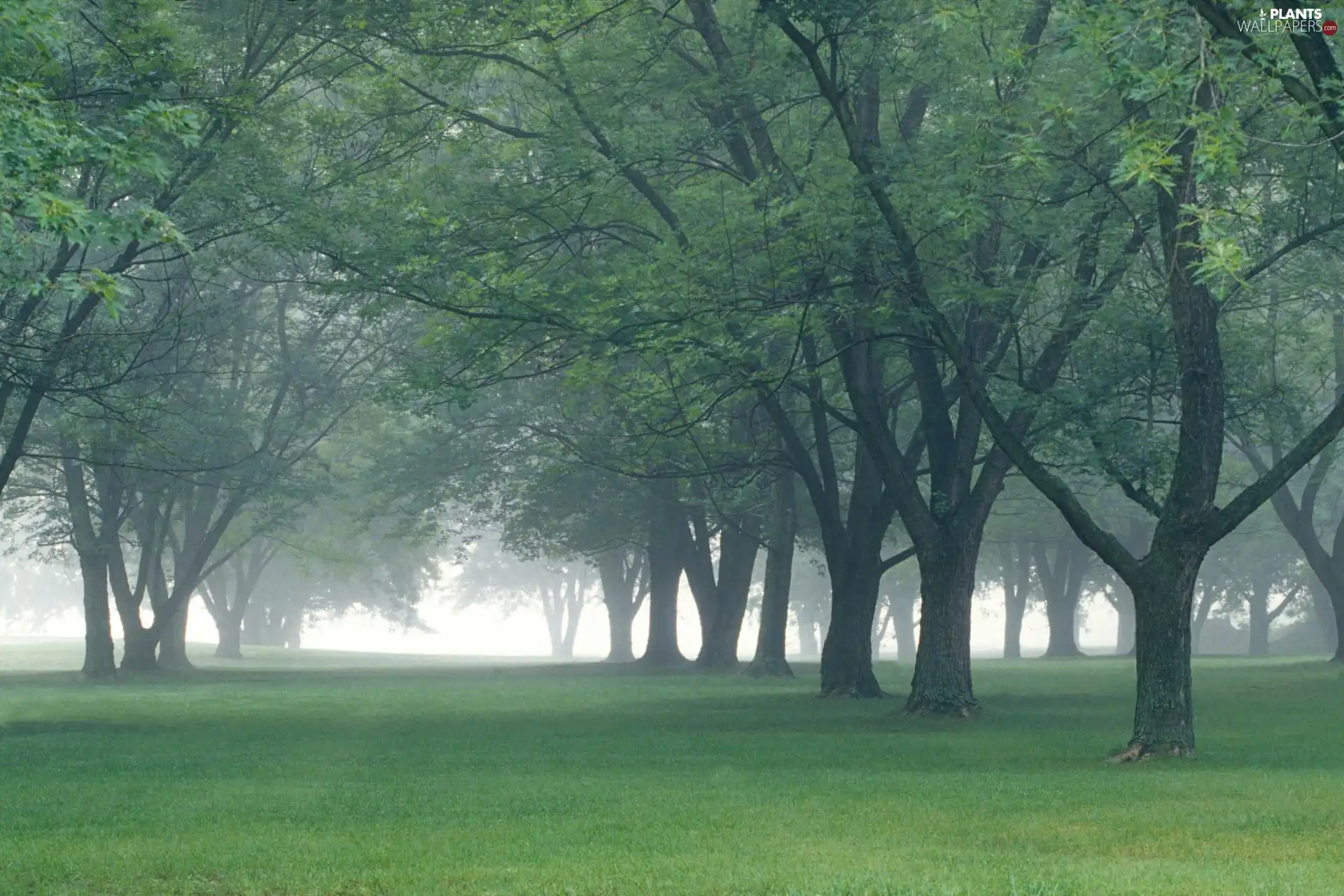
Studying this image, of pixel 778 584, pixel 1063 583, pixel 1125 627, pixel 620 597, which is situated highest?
pixel 1063 583

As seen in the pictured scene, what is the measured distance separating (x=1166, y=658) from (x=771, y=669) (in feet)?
77.4

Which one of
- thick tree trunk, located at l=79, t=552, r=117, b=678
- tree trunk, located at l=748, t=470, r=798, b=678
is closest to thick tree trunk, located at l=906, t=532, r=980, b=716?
tree trunk, located at l=748, t=470, r=798, b=678

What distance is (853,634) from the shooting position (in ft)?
102

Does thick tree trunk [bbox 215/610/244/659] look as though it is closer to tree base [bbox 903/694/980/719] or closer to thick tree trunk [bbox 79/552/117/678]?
thick tree trunk [bbox 79/552/117/678]

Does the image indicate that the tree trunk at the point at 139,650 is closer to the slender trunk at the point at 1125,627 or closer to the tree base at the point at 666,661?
the tree base at the point at 666,661

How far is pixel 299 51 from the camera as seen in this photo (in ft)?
86.0

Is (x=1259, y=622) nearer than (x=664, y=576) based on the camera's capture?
No

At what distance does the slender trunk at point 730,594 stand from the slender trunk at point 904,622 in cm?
3103

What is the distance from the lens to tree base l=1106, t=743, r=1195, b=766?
60.3 ft

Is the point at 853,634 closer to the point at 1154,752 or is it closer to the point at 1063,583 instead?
the point at 1154,752

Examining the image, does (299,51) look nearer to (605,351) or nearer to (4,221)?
(605,351)

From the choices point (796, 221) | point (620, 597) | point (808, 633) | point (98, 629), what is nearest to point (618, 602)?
point (620, 597)

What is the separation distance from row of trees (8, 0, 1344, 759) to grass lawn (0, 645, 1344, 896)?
274 centimetres

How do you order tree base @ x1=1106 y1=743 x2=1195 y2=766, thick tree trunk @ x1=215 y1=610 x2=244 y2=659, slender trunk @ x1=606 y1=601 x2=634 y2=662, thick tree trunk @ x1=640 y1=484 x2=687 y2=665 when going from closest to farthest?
tree base @ x1=1106 y1=743 x2=1195 y2=766, thick tree trunk @ x1=640 y1=484 x2=687 y2=665, slender trunk @ x1=606 y1=601 x2=634 y2=662, thick tree trunk @ x1=215 y1=610 x2=244 y2=659
